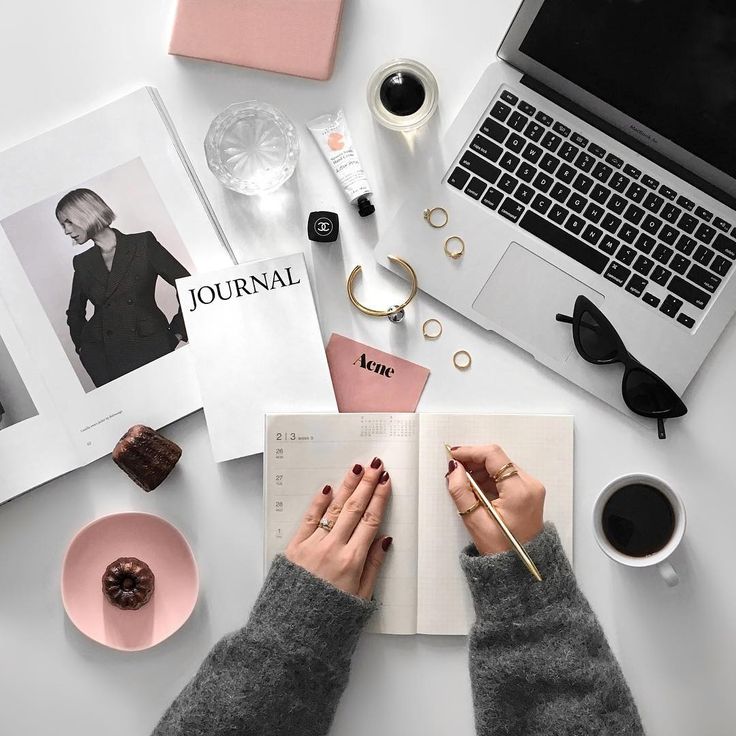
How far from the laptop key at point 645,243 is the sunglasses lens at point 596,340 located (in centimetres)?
10

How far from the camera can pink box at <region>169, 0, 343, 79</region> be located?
2.90 feet

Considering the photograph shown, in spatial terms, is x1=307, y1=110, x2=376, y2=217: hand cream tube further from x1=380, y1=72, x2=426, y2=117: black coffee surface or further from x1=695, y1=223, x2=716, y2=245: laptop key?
x1=695, y1=223, x2=716, y2=245: laptop key

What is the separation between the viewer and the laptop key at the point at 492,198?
0.89m

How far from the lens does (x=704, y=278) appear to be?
2.87 feet

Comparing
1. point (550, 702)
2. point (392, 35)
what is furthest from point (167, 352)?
point (550, 702)

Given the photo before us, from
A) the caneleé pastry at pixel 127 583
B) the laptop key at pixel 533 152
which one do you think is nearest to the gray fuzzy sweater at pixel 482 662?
the caneleé pastry at pixel 127 583

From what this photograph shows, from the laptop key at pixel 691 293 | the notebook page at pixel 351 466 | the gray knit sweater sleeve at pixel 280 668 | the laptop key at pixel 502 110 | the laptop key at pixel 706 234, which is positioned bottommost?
the gray knit sweater sleeve at pixel 280 668

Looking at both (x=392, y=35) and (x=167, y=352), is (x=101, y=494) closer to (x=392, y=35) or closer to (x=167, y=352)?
(x=167, y=352)

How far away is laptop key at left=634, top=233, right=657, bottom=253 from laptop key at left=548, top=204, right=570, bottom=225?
9cm

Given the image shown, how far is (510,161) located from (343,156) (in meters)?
0.19

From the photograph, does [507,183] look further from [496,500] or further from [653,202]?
[496,500]

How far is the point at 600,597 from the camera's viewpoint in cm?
91

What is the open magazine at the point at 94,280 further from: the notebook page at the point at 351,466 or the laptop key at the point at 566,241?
the laptop key at the point at 566,241

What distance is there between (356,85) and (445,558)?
56cm
